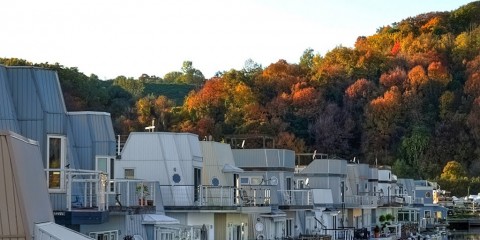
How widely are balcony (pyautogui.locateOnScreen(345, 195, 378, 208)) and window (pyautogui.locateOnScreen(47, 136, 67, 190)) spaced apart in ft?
132

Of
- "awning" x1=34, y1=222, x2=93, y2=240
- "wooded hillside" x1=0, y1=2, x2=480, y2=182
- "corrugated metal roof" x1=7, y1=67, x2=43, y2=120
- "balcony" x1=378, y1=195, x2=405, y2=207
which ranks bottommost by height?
"balcony" x1=378, y1=195, x2=405, y2=207

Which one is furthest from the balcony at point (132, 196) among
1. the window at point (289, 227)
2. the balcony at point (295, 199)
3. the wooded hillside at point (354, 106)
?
the wooded hillside at point (354, 106)

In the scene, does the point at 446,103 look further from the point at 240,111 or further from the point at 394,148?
the point at 240,111

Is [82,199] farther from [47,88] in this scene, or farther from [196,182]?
[196,182]

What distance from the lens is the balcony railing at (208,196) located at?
116 feet

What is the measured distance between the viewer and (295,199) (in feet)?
159

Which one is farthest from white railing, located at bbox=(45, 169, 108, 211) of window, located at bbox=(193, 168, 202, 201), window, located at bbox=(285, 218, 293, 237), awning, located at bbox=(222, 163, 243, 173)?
window, located at bbox=(285, 218, 293, 237)

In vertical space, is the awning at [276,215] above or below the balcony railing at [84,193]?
below

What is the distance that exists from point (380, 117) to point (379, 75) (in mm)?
10205

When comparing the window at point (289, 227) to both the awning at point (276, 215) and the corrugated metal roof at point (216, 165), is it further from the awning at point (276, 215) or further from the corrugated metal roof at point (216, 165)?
the corrugated metal roof at point (216, 165)

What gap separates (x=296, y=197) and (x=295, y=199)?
0.18m

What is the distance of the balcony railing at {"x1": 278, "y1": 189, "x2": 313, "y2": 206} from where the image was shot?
4712cm

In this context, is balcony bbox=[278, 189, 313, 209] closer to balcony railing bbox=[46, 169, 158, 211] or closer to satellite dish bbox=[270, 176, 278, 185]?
satellite dish bbox=[270, 176, 278, 185]

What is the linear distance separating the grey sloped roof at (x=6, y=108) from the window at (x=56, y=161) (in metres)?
0.80
